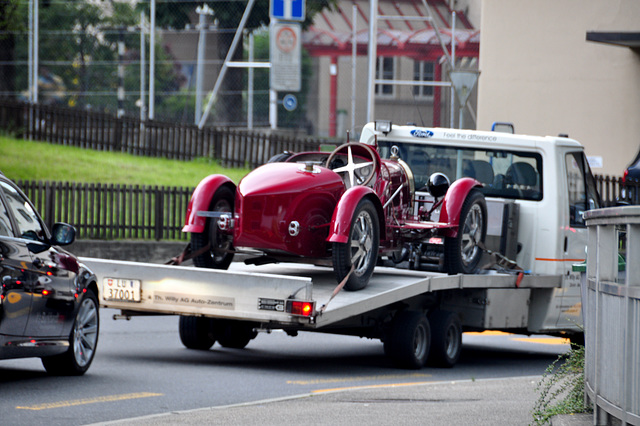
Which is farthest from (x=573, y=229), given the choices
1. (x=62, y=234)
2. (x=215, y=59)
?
(x=215, y=59)

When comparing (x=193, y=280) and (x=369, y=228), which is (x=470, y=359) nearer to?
(x=369, y=228)

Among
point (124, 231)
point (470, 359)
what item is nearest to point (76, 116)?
point (124, 231)

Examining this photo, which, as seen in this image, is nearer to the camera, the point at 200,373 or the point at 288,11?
the point at 200,373

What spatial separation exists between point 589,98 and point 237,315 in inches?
689

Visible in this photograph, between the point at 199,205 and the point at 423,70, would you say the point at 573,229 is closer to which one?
the point at 199,205

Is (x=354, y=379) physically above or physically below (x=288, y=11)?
below

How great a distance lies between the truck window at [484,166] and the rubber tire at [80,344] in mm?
4412

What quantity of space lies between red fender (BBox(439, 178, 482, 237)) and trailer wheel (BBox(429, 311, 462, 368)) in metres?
0.88

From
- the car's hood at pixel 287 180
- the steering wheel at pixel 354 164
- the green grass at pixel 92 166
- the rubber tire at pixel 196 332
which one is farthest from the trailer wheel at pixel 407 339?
the green grass at pixel 92 166

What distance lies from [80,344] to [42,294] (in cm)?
89

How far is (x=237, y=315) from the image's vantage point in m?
10.1

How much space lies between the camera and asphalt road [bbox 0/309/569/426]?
8531mm

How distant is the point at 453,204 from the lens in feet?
37.8

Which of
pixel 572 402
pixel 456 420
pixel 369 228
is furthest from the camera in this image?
pixel 369 228
